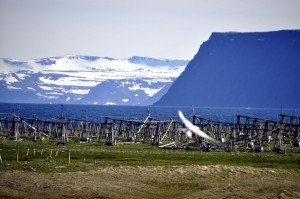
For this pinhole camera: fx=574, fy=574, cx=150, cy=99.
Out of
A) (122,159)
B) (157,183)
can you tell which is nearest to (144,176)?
(157,183)

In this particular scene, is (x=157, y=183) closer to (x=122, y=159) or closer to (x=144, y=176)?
(x=144, y=176)

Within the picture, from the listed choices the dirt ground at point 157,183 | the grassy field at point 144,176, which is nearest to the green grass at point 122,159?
the grassy field at point 144,176

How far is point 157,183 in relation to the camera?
154 ft

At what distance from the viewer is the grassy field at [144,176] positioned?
41.9 metres

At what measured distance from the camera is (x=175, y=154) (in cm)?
6775

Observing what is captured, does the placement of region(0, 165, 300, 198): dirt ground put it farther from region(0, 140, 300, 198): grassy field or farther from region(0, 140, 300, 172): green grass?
region(0, 140, 300, 172): green grass

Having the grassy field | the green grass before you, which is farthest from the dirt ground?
the green grass

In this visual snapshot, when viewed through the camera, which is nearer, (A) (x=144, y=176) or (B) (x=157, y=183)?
(B) (x=157, y=183)

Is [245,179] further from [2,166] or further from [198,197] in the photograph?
[2,166]

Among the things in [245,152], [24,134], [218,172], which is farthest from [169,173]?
[24,134]

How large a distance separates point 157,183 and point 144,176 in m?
2.51

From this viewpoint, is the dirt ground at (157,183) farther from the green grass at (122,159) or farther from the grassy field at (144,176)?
the green grass at (122,159)

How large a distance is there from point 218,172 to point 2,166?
19529 millimetres

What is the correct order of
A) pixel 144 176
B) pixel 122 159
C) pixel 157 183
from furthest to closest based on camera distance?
pixel 122 159
pixel 144 176
pixel 157 183
